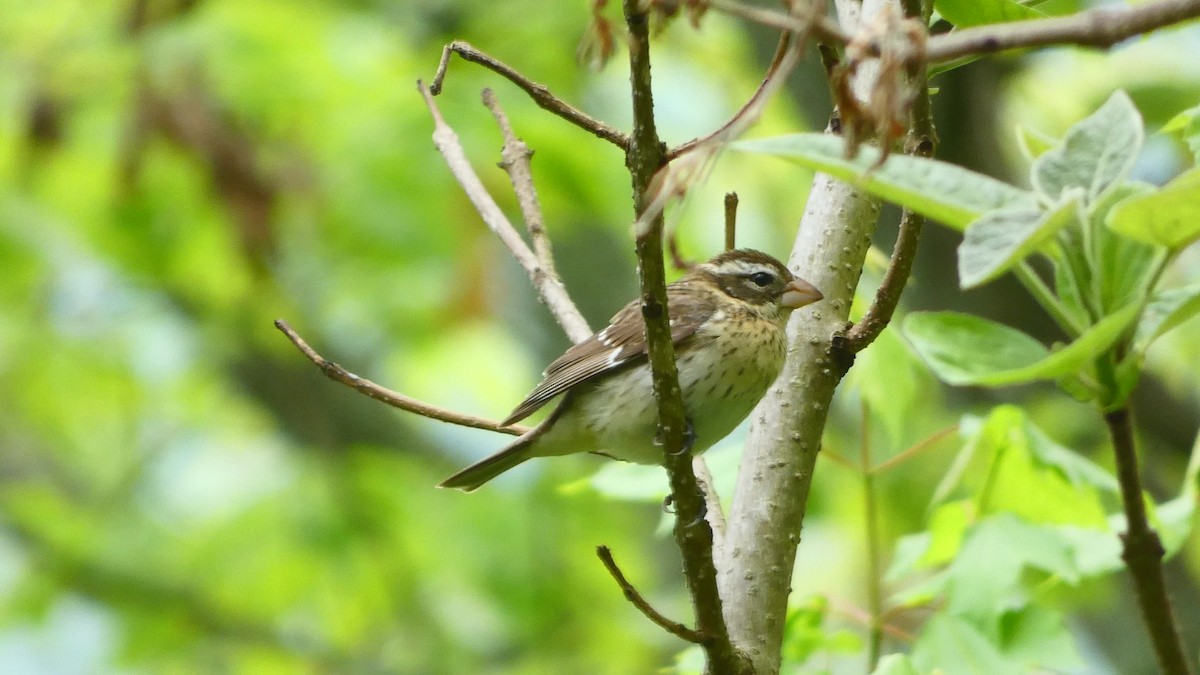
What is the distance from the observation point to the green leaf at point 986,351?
4.90 feet

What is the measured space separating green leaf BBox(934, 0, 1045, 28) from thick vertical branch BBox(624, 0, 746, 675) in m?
0.46

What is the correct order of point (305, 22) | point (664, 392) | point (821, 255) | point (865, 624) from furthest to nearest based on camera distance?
point (305, 22) < point (865, 624) < point (821, 255) < point (664, 392)

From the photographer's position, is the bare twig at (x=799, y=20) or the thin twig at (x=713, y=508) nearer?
the bare twig at (x=799, y=20)

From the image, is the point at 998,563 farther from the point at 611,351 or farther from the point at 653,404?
the point at 611,351

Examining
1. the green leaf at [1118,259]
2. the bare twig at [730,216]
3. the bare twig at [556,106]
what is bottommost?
the green leaf at [1118,259]

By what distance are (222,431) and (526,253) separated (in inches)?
356

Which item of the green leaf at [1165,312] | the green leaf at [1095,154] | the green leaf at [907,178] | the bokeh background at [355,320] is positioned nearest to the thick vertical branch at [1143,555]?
the green leaf at [1165,312]

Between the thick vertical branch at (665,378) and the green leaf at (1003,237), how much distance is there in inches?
18.2

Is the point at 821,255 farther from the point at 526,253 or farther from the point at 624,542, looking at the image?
the point at 624,542

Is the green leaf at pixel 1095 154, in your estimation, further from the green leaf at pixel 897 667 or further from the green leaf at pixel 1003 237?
the green leaf at pixel 897 667

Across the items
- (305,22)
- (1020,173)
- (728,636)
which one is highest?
(305,22)

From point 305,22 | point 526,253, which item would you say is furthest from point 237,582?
point 526,253

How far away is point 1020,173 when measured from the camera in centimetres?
667

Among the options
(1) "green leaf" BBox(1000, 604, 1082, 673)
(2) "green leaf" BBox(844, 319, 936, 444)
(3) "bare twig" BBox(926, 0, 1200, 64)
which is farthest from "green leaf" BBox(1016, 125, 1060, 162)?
(2) "green leaf" BBox(844, 319, 936, 444)
